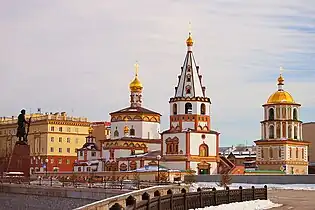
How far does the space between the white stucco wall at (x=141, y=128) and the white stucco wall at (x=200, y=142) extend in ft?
34.3

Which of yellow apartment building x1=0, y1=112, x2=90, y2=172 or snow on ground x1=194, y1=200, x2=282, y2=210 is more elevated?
yellow apartment building x1=0, y1=112, x2=90, y2=172

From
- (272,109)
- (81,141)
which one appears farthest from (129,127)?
(81,141)

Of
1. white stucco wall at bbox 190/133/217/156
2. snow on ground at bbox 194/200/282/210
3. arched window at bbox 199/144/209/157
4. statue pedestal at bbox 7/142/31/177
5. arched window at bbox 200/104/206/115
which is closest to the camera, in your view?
snow on ground at bbox 194/200/282/210

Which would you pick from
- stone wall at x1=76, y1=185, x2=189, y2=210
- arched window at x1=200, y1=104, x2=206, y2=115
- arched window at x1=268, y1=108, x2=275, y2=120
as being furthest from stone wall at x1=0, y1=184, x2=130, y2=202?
A: arched window at x1=268, y1=108, x2=275, y2=120

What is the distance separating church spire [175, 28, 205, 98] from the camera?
7169cm

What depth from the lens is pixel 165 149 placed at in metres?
72.6

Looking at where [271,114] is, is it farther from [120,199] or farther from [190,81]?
[120,199]

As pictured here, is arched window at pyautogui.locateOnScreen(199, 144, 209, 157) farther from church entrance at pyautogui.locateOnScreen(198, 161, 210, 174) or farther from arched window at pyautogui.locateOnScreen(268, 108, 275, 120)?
arched window at pyautogui.locateOnScreen(268, 108, 275, 120)

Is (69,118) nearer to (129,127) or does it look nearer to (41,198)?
(129,127)

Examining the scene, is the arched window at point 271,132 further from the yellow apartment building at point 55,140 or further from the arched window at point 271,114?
the yellow apartment building at point 55,140

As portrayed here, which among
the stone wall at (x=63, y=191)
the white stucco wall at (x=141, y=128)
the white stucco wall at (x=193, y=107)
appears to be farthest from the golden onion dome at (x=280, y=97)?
the stone wall at (x=63, y=191)

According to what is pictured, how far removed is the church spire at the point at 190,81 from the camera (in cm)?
7169

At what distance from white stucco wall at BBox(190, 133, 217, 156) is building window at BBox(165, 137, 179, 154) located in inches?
66.7

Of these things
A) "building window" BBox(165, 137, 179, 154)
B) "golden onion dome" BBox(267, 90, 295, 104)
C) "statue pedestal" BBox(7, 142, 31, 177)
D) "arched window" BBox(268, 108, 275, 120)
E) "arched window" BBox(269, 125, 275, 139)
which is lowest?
"statue pedestal" BBox(7, 142, 31, 177)
